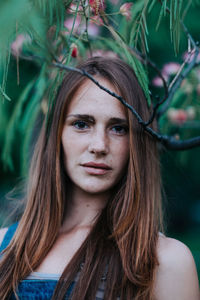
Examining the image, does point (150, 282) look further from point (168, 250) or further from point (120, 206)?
point (120, 206)

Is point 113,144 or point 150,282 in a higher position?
point 113,144

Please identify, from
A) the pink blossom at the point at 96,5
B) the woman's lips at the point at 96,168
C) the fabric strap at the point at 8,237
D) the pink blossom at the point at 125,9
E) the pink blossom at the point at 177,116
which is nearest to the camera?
the pink blossom at the point at 96,5

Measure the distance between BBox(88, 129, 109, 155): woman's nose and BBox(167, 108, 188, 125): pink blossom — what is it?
497mm

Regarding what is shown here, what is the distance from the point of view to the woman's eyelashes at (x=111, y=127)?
1241mm

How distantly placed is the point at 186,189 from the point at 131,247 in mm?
908

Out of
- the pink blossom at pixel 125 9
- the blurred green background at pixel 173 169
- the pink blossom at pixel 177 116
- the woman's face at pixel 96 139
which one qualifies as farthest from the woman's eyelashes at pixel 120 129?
the blurred green background at pixel 173 169

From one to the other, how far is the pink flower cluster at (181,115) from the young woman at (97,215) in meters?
0.34

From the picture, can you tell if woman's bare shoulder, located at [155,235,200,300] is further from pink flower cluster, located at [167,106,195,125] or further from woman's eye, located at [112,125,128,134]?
pink flower cluster, located at [167,106,195,125]

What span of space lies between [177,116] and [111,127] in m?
0.47

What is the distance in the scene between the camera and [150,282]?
3.72 ft

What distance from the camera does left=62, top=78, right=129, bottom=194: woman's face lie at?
47.8 inches

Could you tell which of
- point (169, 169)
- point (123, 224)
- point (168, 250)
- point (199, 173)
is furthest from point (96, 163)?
point (199, 173)

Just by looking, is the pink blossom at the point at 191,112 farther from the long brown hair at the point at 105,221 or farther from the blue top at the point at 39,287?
the blue top at the point at 39,287

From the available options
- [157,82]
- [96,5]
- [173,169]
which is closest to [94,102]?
[96,5]
